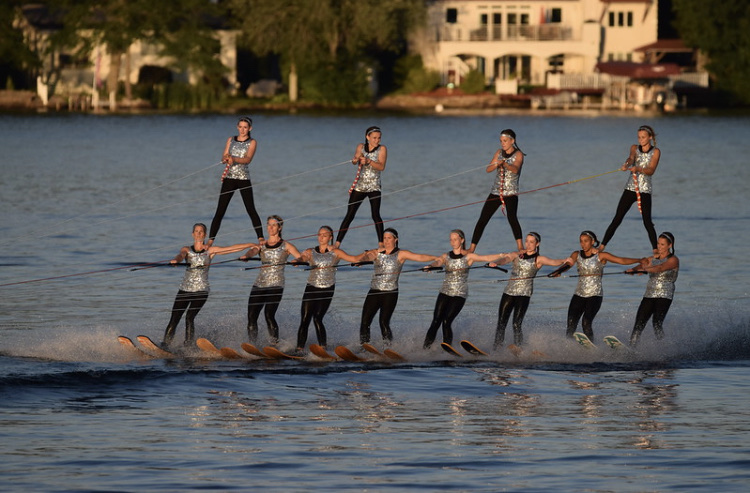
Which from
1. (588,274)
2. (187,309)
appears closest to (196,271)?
(187,309)

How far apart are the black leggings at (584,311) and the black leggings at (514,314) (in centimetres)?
65

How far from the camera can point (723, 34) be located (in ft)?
291

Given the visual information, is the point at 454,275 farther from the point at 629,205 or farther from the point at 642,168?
the point at 642,168

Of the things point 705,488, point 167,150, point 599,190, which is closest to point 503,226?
point 599,190

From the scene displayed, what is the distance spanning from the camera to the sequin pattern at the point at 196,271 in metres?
19.6

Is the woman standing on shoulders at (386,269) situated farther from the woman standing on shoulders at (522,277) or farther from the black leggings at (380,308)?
the woman standing on shoulders at (522,277)

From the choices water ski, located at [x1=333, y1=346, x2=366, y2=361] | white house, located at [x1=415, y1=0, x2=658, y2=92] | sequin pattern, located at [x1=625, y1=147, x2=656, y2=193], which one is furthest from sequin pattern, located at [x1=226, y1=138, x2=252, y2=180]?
white house, located at [x1=415, y1=0, x2=658, y2=92]

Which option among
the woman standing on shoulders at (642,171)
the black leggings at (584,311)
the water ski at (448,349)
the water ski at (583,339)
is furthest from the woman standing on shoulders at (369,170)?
the woman standing on shoulders at (642,171)

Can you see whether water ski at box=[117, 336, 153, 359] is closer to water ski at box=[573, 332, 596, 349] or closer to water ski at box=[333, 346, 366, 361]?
water ski at box=[333, 346, 366, 361]

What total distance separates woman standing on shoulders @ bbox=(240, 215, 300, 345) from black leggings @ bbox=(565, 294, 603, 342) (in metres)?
3.96

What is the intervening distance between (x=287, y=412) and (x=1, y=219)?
23575 millimetres

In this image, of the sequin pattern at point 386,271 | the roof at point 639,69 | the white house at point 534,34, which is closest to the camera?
the sequin pattern at point 386,271

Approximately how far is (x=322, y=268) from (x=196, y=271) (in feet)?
5.54

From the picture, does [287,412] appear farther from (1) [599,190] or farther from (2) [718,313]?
(1) [599,190]
